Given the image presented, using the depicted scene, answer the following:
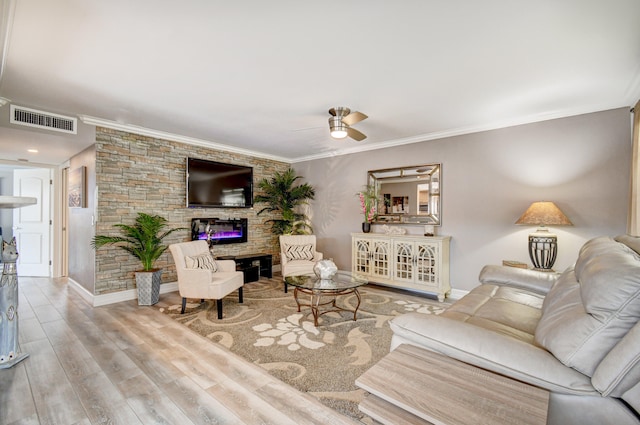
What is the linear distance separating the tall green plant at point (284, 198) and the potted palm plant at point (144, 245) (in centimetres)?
213

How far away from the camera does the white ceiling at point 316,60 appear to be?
5.88 ft

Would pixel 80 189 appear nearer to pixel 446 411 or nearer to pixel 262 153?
pixel 262 153

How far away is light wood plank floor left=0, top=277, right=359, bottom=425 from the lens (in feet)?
5.70

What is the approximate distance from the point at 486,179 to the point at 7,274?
526cm

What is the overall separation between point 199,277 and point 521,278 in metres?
3.36

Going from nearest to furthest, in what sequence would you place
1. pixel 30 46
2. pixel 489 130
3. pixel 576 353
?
1. pixel 576 353
2. pixel 30 46
3. pixel 489 130

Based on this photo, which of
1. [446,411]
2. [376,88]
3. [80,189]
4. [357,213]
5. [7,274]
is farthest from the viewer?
[357,213]

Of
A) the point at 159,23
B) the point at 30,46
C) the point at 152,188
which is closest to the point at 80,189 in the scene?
the point at 152,188

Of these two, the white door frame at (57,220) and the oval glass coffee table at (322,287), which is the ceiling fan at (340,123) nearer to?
the oval glass coffee table at (322,287)

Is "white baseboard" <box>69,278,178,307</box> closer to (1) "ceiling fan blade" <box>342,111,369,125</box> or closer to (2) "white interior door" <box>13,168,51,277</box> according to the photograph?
(2) "white interior door" <box>13,168,51,277</box>

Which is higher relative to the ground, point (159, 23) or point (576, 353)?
point (159, 23)

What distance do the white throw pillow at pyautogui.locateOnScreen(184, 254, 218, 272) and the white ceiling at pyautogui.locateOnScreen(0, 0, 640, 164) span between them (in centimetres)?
180

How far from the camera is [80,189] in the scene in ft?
13.9

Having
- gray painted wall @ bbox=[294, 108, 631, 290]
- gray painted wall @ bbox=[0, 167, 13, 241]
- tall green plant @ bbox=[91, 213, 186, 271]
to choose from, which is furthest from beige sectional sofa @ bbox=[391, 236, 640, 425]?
gray painted wall @ bbox=[0, 167, 13, 241]
